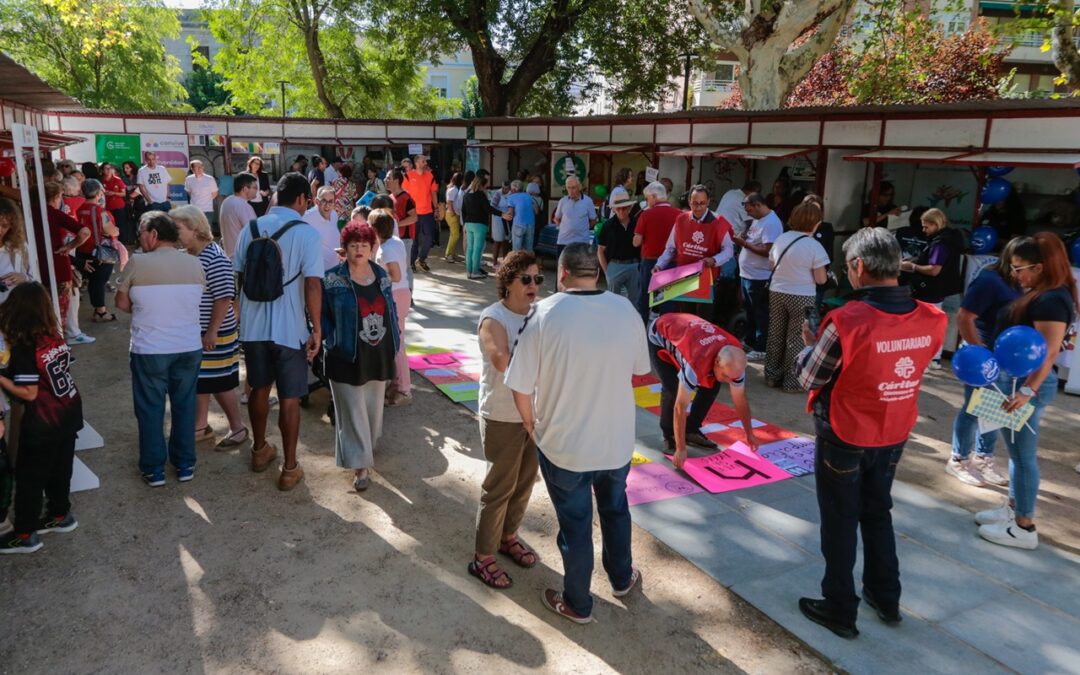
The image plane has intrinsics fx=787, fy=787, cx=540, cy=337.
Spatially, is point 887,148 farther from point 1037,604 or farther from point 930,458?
point 1037,604

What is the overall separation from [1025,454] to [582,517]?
2.51 metres

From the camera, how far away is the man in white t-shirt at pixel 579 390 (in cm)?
309

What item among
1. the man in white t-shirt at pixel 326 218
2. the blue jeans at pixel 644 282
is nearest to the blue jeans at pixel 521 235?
the blue jeans at pixel 644 282

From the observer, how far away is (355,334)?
14.4 ft

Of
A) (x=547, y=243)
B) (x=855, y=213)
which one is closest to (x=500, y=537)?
(x=855, y=213)

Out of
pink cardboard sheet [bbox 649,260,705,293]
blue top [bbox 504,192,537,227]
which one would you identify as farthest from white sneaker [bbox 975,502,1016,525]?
blue top [bbox 504,192,537,227]

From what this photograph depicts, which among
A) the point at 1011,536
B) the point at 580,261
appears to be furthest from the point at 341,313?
the point at 1011,536

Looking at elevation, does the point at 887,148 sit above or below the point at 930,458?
above

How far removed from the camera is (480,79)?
20.3m

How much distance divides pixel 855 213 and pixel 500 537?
863 cm

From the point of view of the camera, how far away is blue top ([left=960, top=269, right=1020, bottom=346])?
4539 millimetres

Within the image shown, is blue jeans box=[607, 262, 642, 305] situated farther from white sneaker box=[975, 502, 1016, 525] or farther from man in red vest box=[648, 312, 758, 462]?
white sneaker box=[975, 502, 1016, 525]

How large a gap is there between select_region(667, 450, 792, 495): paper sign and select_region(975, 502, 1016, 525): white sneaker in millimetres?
1107

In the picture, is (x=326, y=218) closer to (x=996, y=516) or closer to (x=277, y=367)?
(x=277, y=367)
